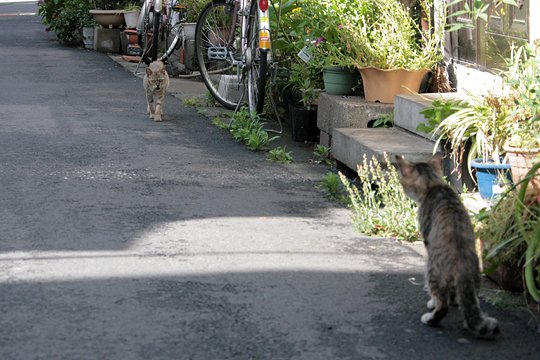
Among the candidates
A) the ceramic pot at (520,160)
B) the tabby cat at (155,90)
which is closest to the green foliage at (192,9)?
the tabby cat at (155,90)

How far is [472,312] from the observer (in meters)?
4.20

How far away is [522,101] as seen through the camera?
6125mm

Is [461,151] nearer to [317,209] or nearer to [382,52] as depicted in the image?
[317,209]

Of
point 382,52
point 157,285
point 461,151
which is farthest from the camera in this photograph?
point 382,52

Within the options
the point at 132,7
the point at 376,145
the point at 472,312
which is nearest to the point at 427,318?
the point at 472,312

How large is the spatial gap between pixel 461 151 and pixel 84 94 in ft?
21.8

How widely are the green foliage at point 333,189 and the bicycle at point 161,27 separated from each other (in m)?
7.06

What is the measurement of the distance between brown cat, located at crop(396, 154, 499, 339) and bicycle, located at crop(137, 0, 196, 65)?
380 inches

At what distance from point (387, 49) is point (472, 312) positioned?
4.65 m

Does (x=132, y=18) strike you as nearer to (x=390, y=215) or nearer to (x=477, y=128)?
(x=477, y=128)

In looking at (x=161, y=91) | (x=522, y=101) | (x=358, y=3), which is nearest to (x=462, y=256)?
(x=522, y=101)

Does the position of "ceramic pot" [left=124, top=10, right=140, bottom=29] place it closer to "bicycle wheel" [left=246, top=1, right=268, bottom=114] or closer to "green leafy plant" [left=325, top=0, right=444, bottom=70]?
"bicycle wheel" [left=246, top=1, right=268, bottom=114]

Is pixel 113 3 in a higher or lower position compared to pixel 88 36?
higher

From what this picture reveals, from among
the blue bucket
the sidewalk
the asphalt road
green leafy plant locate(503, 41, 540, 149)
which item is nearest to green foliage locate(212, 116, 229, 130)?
the sidewalk
